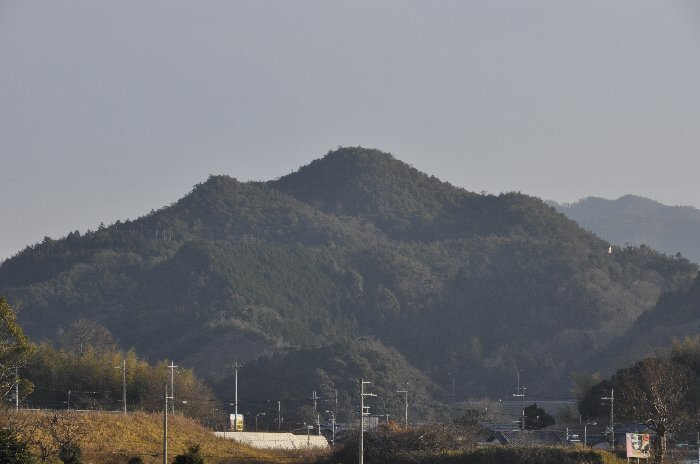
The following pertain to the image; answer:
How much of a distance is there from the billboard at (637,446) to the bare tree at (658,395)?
0.58 meters

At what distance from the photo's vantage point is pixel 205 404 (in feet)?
341

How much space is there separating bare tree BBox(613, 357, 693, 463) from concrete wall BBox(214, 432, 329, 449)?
19.6m

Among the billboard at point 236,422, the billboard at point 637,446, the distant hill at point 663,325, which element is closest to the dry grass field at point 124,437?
the billboard at point 236,422

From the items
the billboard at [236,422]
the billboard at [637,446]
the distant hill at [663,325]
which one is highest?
the distant hill at [663,325]

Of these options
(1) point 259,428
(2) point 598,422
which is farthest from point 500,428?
(1) point 259,428

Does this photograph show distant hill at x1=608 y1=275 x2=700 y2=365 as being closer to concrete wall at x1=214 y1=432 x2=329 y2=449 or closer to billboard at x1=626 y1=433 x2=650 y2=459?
→ concrete wall at x1=214 y1=432 x2=329 y2=449

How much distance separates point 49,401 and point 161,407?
25.3 feet

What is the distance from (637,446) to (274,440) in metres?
29.9

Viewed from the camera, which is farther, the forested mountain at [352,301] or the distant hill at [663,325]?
the forested mountain at [352,301]

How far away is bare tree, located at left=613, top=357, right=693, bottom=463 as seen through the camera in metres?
64.2

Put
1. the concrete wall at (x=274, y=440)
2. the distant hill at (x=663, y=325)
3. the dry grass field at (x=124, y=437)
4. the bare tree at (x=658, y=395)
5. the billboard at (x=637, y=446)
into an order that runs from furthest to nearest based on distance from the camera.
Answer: the distant hill at (x=663, y=325), the concrete wall at (x=274, y=440), the dry grass field at (x=124, y=437), the bare tree at (x=658, y=395), the billboard at (x=637, y=446)

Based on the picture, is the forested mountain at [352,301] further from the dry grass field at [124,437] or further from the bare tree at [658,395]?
the dry grass field at [124,437]

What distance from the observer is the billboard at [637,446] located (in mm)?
60728

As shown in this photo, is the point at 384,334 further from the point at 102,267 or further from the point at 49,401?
the point at 49,401
